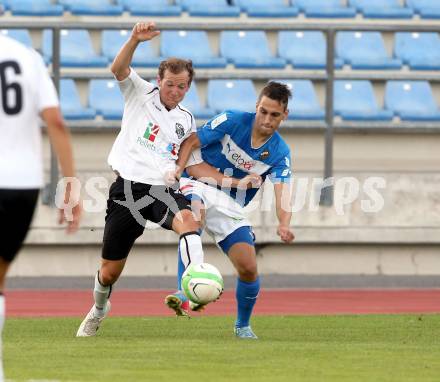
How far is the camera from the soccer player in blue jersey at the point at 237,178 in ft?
30.9

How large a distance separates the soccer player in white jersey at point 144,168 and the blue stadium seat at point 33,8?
7918mm

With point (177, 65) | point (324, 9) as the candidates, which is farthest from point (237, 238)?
point (324, 9)

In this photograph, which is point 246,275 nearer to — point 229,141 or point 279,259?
point 229,141

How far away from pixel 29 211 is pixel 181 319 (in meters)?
5.44

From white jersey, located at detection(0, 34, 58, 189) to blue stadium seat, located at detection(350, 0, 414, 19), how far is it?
13.0 metres

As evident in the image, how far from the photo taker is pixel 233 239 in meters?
9.43

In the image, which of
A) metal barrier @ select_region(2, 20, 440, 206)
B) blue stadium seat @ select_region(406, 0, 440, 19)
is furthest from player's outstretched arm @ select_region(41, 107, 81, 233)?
blue stadium seat @ select_region(406, 0, 440, 19)

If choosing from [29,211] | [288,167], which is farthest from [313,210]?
[29,211]

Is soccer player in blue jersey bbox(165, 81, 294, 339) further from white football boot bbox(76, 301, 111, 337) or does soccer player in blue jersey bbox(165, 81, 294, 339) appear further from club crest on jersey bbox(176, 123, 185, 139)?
white football boot bbox(76, 301, 111, 337)

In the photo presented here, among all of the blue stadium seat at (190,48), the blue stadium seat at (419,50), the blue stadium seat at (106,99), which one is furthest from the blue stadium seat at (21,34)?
the blue stadium seat at (419,50)

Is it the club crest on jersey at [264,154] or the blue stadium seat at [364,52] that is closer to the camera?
the club crest on jersey at [264,154]

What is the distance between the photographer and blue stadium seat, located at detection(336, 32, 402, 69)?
17.2 metres

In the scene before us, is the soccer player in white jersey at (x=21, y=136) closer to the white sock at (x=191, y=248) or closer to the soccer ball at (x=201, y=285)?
the soccer ball at (x=201, y=285)

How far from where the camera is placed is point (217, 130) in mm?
9594
